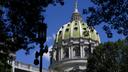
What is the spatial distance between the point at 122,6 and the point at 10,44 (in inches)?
280

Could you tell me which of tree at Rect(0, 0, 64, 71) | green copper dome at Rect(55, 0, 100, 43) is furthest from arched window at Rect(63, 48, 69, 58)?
tree at Rect(0, 0, 64, 71)

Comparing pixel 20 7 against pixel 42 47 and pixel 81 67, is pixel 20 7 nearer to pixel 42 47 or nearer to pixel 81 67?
pixel 42 47

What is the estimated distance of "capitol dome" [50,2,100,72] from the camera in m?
115

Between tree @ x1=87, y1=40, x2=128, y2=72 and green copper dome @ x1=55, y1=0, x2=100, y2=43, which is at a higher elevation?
green copper dome @ x1=55, y1=0, x2=100, y2=43

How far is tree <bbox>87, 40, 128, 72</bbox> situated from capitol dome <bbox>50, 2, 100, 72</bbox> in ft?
172

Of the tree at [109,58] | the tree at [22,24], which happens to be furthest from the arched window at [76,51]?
the tree at [22,24]

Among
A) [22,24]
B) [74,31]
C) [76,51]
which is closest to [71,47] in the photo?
[76,51]

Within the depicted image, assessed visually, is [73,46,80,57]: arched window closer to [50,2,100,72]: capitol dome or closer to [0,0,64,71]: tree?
[50,2,100,72]: capitol dome

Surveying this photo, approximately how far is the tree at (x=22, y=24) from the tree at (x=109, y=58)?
1042 inches

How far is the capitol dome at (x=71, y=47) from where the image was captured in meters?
115

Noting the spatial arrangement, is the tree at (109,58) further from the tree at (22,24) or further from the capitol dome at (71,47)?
the capitol dome at (71,47)

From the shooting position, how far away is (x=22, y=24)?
26.6 meters

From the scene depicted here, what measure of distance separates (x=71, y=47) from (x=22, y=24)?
95.2 metres

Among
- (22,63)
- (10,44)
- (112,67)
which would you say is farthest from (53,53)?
(10,44)
